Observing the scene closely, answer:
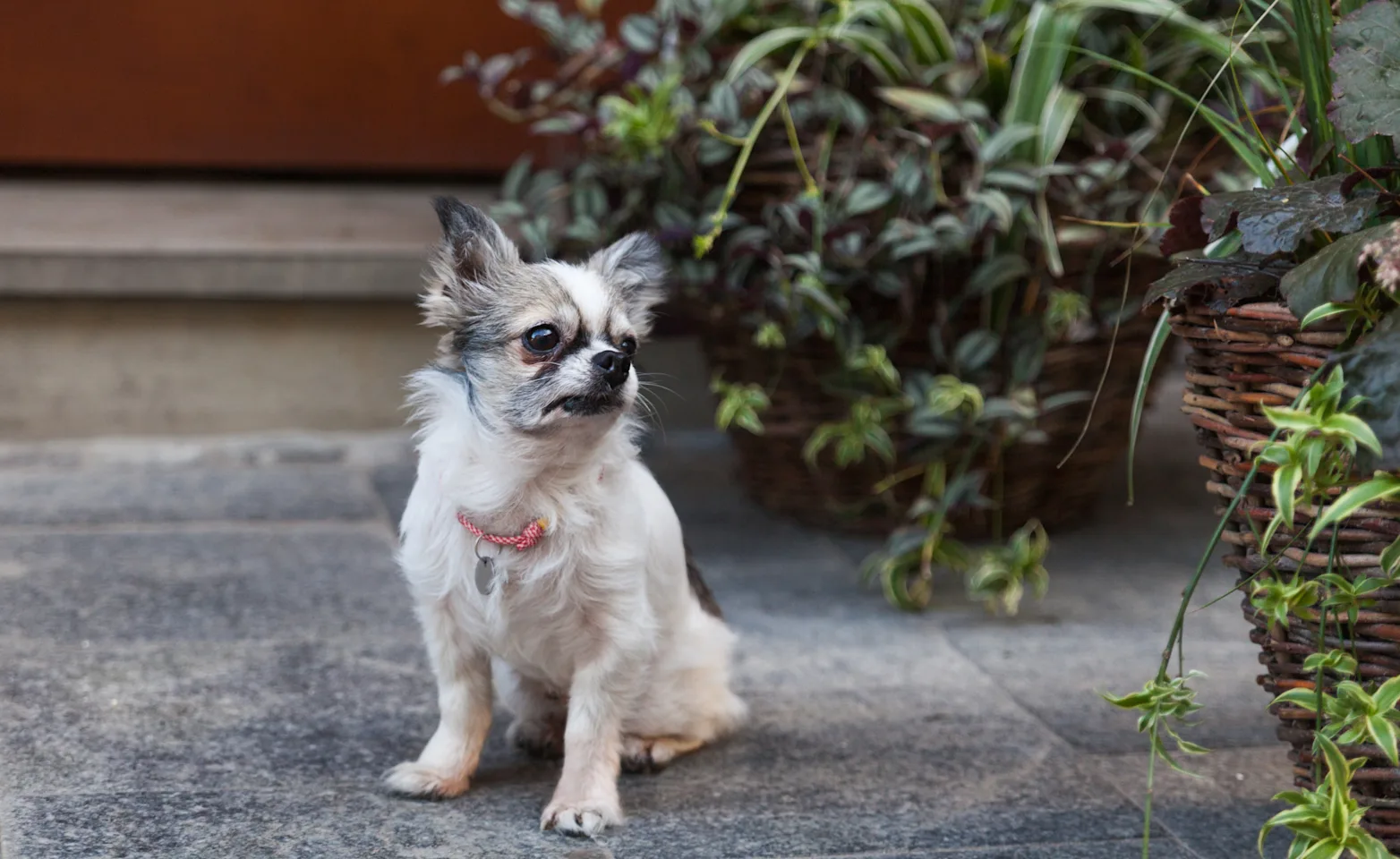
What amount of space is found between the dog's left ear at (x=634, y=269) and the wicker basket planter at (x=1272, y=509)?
85 cm

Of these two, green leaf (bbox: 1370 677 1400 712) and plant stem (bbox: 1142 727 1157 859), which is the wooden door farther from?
green leaf (bbox: 1370 677 1400 712)

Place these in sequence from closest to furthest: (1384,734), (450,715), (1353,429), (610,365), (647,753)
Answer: (1353,429) → (1384,734) → (610,365) → (450,715) → (647,753)

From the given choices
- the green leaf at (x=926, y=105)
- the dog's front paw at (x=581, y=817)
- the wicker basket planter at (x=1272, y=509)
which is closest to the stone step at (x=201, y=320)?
the green leaf at (x=926, y=105)

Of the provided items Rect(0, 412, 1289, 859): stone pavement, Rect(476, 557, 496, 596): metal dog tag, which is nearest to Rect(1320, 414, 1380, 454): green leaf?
Rect(0, 412, 1289, 859): stone pavement

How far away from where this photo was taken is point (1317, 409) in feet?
5.03

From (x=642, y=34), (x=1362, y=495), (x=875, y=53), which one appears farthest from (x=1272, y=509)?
(x=642, y=34)

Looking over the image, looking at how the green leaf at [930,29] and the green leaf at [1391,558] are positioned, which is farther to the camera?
the green leaf at [930,29]

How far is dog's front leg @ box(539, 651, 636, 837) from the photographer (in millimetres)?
2176

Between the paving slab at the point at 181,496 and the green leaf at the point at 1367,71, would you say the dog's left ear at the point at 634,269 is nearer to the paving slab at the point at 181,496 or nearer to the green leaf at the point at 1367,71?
the green leaf at the point at 1367,71

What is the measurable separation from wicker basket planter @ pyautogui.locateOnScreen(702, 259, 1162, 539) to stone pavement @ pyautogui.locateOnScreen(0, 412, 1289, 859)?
0.12m

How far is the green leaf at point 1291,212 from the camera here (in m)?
1.70

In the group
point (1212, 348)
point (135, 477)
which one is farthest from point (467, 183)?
point (1212, 348)

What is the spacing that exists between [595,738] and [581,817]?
0.45ft

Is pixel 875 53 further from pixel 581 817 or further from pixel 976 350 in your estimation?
pixel 581 817
